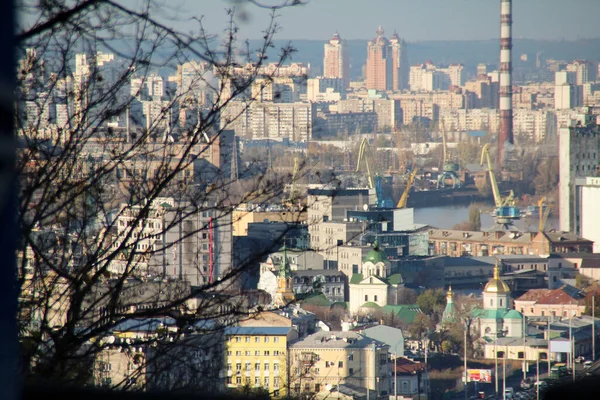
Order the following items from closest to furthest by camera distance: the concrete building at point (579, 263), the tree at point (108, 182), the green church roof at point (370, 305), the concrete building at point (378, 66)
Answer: the tree at point (108, 182)
the green church roof at point (370, 305)
the concrete building at point (579, 263)
the concrete building at point (378, 66)

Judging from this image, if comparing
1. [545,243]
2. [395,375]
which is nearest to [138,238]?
[395,375]

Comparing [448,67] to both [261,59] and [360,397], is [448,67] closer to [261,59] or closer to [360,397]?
[360,397]

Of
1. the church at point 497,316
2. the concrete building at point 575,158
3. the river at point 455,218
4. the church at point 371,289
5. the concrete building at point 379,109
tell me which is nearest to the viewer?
the church at point 497,316

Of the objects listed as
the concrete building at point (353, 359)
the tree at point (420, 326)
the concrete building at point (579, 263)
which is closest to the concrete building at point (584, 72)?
the concrete building at point (579, 263)

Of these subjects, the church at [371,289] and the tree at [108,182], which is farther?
the church at [371,289]

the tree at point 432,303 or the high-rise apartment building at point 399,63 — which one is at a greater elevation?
the high-rise apartment building at point 399,63

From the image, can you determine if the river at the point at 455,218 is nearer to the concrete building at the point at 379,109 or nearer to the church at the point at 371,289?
the church at the point at 371,289

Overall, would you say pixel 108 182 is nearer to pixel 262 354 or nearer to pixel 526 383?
pixel 262 354

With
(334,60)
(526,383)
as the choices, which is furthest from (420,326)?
(334,60)
